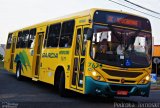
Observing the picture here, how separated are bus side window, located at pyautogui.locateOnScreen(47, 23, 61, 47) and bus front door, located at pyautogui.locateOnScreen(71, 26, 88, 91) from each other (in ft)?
6.88

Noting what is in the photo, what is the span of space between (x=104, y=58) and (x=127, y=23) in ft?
5.33

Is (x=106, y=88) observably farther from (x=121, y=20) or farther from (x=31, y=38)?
(x=31, y=38)

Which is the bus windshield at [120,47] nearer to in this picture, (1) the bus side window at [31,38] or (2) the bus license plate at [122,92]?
(2) the bus license plate at [122,92]

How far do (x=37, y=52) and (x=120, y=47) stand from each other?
681 cm

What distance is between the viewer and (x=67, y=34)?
15.2 meters

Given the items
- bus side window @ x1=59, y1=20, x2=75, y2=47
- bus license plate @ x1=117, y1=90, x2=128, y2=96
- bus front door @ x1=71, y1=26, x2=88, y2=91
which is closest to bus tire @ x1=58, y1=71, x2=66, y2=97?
bus front door @ x1=71, y1=26, x2=88, y2=91

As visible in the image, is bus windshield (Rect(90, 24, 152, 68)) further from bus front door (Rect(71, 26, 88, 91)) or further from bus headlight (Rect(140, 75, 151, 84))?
bus front door (Rect(71, 26, 88, 91))

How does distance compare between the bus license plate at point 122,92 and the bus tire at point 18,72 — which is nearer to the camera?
the bus license plate at point 122,92

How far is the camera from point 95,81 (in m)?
12.9

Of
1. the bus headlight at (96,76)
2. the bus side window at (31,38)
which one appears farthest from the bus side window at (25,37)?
the bus headlight at (96,76)

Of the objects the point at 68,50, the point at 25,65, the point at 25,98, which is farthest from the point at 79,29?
the point at 25,65

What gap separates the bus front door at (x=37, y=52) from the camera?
1857 centimetres

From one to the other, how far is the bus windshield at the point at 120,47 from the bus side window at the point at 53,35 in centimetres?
346

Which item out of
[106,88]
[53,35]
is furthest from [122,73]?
[53,35]
